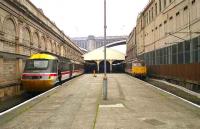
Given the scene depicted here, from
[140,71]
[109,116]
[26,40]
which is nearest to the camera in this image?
[109,116]

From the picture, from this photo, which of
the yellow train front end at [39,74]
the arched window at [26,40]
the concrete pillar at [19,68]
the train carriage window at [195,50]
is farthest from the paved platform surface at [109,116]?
the arched window at [26,40]

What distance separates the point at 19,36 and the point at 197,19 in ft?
48.4

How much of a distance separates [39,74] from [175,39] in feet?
56.6

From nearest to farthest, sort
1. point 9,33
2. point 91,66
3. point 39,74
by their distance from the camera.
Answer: point 9,33
point 39,74
point 91,66

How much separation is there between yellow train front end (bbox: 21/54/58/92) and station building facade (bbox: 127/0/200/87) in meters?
11.5

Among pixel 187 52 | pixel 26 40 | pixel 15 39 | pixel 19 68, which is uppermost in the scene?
pixel 26 40

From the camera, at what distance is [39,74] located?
24250mm

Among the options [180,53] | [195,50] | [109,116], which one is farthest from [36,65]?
[180,53]

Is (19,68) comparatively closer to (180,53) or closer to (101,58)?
(180,53)

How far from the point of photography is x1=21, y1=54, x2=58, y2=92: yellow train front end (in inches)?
943

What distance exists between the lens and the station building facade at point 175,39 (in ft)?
90.5

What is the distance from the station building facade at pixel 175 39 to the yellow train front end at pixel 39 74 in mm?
11514

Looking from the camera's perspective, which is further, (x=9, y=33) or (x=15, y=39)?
(x=15, y=39)

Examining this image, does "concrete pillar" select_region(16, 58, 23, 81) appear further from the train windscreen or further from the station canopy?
the station canopy
